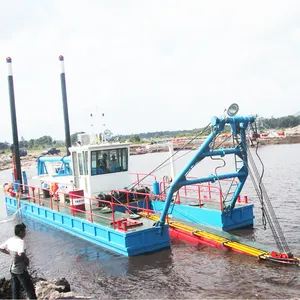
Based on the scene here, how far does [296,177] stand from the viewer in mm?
28281

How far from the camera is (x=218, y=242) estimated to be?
1223 cm

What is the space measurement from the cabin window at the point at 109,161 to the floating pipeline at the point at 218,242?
10.5 feet

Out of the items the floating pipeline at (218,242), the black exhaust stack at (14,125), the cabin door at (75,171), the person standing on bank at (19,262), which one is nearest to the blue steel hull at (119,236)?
the floating pipeline at (218,242)

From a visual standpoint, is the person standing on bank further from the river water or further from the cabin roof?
the cabin roof

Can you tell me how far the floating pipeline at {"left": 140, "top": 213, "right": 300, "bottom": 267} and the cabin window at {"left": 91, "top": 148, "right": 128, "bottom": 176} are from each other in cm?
319

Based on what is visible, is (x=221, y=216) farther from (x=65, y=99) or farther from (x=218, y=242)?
(x=65, y=99)

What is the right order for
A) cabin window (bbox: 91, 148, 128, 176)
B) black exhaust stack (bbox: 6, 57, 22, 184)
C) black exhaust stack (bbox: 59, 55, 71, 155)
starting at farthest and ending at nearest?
black exhaust stack (bbox: 59, 55, 71, 155)
black exhaust stack (bbox: 6, 57, 22, 184)
cabin window (bbox: 91, 148, 128, 176)

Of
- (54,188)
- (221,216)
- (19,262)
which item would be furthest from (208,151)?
(54,188)

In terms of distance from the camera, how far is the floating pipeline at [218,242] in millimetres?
10531

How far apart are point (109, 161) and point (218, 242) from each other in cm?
673

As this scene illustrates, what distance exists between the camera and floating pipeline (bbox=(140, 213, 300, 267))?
10531mm

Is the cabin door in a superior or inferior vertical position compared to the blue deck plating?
superior

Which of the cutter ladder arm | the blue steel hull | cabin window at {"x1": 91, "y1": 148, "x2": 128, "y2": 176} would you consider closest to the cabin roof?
cabin window at {"x1": 91, "y1": 148, "x2": 128, "y2": 176}

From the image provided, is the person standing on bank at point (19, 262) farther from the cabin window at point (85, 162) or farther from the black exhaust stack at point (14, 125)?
→ the black exhaust stack at point (14, 125)
